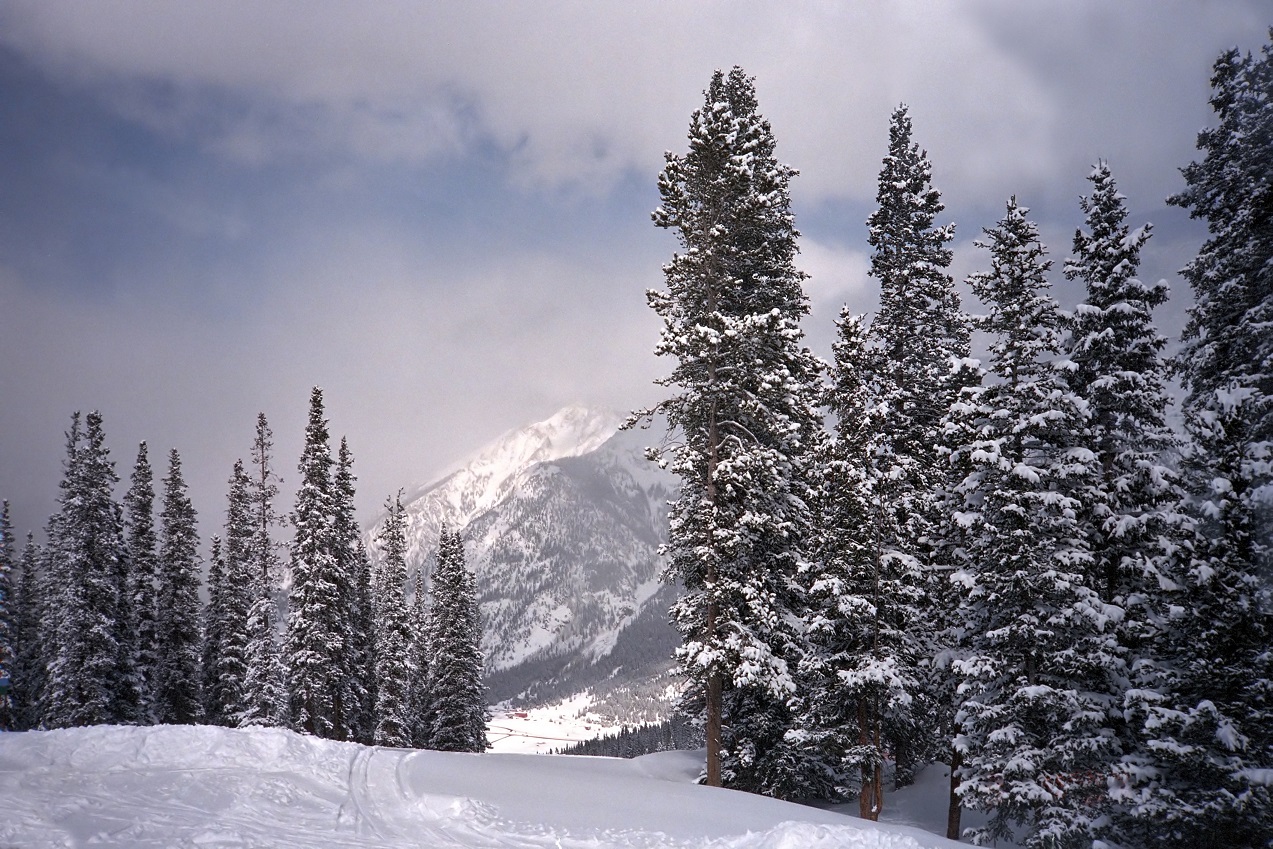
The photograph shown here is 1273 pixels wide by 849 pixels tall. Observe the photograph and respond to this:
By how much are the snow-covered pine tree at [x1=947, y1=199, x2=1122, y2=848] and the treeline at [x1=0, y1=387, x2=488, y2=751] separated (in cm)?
2765

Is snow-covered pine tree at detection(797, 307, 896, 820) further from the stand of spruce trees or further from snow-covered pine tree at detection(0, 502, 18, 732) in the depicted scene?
snow-covered pine tree at detection(0, 502, 18, 732)

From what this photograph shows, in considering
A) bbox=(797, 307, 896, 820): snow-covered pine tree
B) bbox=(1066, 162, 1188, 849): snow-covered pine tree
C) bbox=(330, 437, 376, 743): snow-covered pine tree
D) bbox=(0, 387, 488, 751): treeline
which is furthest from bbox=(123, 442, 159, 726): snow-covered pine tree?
bbox=(1066, 162, 1188, 849): snow-covered pine tree

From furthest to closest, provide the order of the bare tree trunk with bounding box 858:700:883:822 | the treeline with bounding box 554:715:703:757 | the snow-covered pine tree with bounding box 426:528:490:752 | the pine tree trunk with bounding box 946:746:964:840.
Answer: the treeline with bounding box 554:715:703:757, the snow-covered pine tree with bounding box 426:528:490:752, the bare tree trunk with bounding box 858:700:883:822, the pine tree trunk with bounding box 946:746:964:840

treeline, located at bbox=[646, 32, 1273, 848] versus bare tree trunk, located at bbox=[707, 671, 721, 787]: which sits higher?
treeline, located at bbox=[646, 32, 1273, 848]

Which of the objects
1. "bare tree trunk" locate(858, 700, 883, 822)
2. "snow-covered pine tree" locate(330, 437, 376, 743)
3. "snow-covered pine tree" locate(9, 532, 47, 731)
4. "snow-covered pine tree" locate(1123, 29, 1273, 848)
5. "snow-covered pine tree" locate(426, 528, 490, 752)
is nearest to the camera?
"snow-covered pine tree" locate(1123, 29, 1273, 848)

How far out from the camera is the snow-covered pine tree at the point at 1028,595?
1557 cm

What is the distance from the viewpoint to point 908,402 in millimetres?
22312

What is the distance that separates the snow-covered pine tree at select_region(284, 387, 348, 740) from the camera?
3073 cm

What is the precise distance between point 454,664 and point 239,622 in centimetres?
1246

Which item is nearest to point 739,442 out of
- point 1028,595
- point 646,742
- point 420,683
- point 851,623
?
point 851,623

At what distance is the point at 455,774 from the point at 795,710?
32.8 feet

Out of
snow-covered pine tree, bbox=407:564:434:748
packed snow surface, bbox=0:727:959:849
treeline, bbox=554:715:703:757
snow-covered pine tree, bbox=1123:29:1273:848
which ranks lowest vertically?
treeline, bbox=554:715:703:757

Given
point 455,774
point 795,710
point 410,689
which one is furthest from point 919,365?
point 410,689

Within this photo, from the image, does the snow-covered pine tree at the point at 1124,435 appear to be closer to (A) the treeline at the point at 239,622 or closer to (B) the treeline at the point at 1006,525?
(B) the treeline at the point at 1006,525
